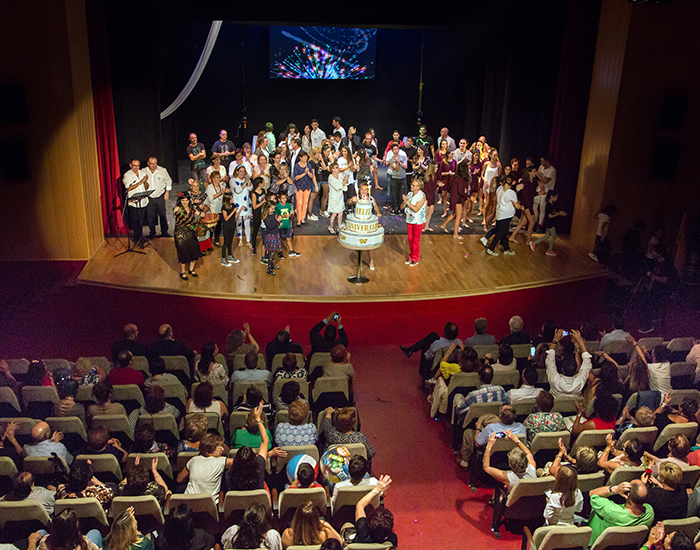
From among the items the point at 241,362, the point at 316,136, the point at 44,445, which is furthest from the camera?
the point at 316,136

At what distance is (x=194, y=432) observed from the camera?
5004 millimetres

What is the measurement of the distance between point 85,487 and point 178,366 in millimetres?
1963

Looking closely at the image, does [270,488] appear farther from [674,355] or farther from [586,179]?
[586,179]

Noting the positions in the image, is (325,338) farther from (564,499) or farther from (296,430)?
(564,499)

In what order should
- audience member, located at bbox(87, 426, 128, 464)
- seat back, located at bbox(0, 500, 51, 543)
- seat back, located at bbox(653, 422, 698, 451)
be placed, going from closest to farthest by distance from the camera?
seat back, located at bbox(0, 500, 51, 543)
audience member, located at bbox(87, 426, 128, 464)
seat back, located at bbox(653, 422, 698, 451)

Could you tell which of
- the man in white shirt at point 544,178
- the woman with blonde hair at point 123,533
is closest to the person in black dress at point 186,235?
the woman with blonde hair at point 123,533

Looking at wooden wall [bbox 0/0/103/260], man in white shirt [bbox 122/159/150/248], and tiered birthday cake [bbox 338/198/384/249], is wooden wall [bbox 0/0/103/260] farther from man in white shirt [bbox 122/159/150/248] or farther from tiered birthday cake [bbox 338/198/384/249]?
tiered birthday cake [bbox 338/198/384/249]

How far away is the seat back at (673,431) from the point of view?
17.5ft

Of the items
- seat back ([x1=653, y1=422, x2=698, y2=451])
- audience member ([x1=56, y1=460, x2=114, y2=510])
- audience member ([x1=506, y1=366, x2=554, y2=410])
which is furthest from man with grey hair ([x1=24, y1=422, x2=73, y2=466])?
seat back ([x1=653, y1=422, x2=698, y2=451])

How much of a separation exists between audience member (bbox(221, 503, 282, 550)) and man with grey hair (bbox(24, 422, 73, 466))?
1594mm

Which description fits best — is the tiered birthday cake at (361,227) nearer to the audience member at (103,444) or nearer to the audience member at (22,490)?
the audience member at (103,444)

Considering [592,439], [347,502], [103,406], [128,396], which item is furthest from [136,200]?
[592,439]

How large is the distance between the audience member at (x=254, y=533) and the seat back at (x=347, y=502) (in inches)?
19.9

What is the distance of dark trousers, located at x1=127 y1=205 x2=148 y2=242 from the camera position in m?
10.4
